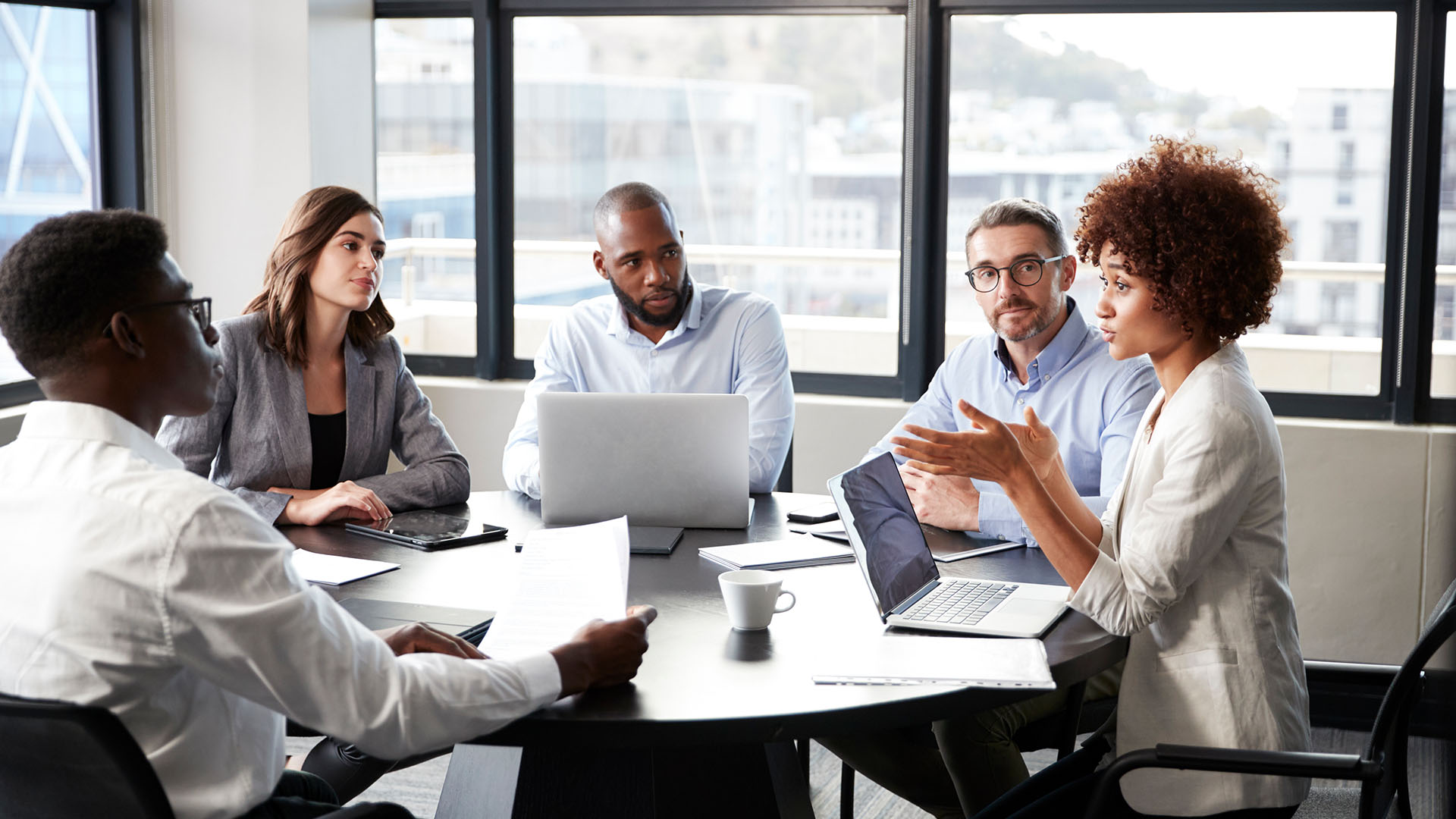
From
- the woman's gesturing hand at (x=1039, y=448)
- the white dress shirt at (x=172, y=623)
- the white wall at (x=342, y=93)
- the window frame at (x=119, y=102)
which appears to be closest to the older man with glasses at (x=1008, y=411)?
the woman's gesturing hand at (x=1039, y=448)

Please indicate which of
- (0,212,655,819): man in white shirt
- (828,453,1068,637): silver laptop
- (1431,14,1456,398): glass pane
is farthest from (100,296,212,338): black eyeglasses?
Result: (1431,14,1456,398): glass pane

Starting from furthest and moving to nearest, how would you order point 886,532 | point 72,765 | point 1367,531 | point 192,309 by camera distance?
point 1367,531 < point 886,532 < point 192,309 < point 72,765

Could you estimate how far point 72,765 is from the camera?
1133 mm

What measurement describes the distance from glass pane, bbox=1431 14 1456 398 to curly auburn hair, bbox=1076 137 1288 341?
2.26 meters

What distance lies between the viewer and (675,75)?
13.9 ft

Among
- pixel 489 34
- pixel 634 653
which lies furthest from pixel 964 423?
pixel 489 34

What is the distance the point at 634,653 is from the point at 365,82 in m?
3.40

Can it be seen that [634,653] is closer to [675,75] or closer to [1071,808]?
[1071,808]

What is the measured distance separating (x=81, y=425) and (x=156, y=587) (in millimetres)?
209

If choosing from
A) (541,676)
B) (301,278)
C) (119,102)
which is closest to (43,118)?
(119,102)

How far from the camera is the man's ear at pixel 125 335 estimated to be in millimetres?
1262

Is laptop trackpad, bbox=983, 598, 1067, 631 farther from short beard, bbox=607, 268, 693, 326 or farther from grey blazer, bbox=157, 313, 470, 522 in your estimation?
short beard, bbox=607, 268, 693, 326

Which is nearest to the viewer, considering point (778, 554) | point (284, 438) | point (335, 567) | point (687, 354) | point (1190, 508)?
point (1190, 508)

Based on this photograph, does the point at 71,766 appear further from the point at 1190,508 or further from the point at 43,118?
the point at 43,118
